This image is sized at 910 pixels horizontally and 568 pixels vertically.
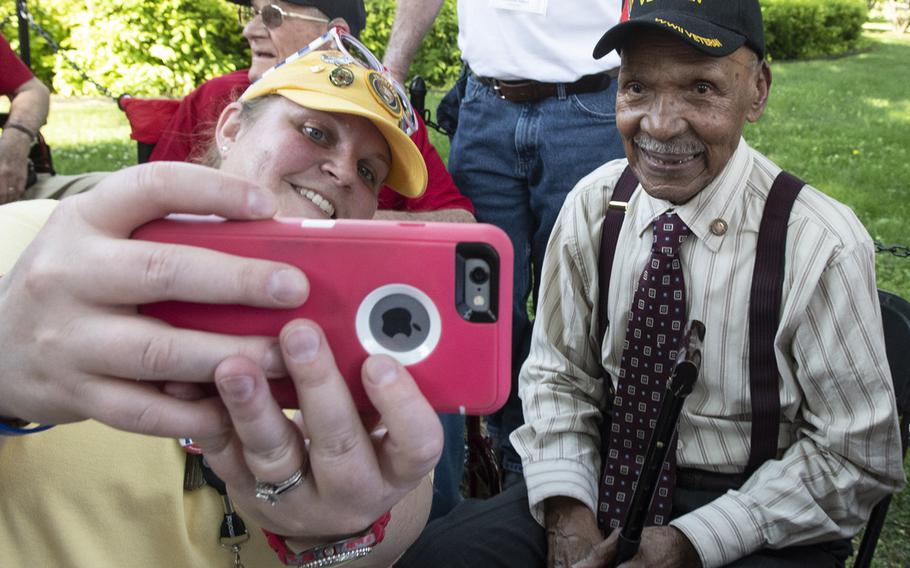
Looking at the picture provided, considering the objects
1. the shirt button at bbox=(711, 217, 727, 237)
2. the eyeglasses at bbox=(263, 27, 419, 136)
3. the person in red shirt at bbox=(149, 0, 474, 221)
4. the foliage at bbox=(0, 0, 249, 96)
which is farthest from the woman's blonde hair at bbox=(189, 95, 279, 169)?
the foliage at bbox=(0, 0, 249, 96)

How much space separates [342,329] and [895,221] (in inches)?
255

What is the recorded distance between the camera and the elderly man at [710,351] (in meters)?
1.91

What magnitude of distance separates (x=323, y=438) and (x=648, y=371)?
4.34 ft

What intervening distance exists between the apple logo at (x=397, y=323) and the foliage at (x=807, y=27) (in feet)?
59.8

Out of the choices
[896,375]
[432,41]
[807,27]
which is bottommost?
[807,27]

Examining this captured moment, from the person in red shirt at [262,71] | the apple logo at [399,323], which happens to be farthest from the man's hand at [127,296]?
the person in red shirt at [262,71]

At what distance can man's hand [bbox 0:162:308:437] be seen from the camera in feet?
2.70

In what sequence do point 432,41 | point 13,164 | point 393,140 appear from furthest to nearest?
point 432,41 < point 13,164 < point 393,140

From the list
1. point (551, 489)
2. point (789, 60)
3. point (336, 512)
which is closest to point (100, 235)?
point (336, 512)

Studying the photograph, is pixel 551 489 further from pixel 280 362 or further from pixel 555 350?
pixel 280 362

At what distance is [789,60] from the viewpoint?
18141 millimetres

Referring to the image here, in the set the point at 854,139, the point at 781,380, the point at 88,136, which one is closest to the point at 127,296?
the point at 781,380

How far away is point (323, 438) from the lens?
0.92m

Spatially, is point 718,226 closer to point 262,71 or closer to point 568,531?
point 568,531
